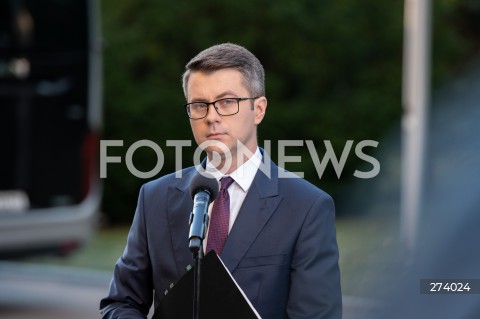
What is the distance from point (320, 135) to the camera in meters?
19.5

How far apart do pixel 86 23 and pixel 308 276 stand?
804 centimetres

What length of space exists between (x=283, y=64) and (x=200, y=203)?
17.7 metres

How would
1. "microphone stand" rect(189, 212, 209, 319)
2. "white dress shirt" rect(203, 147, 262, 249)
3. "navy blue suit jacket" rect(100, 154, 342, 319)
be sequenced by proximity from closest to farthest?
"microphone stand" rect(189, 212, 209, 319) < "navy blue suit jacket" rect(100, 154, 342, 319) < "white dress shirt" rect(203, 147, 262, 249)

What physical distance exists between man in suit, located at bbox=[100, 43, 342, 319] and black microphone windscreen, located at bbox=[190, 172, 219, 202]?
0.08m

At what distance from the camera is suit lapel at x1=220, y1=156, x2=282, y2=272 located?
2.17 metres

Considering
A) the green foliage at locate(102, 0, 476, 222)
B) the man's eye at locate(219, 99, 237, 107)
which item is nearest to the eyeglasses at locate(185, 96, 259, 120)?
the man's eye at locate(219, 99, 237, 107)

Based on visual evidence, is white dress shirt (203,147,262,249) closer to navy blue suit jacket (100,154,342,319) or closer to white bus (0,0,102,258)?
navy blue suit jacket (100,154,342,319)

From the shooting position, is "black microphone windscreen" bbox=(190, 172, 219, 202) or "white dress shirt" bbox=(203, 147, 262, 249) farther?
"white dress shirt" bbox=(203, 147, 262, 249)

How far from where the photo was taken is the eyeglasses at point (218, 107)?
221 centimetres

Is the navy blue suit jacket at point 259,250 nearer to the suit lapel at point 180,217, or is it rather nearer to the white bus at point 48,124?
the suit lapel at point 180,217

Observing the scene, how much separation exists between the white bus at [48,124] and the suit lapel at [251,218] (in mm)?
7172

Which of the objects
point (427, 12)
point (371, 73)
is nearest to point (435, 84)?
point (371, 73)

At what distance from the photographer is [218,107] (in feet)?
7.27

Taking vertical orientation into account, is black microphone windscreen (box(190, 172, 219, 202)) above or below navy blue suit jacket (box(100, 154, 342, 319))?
above
